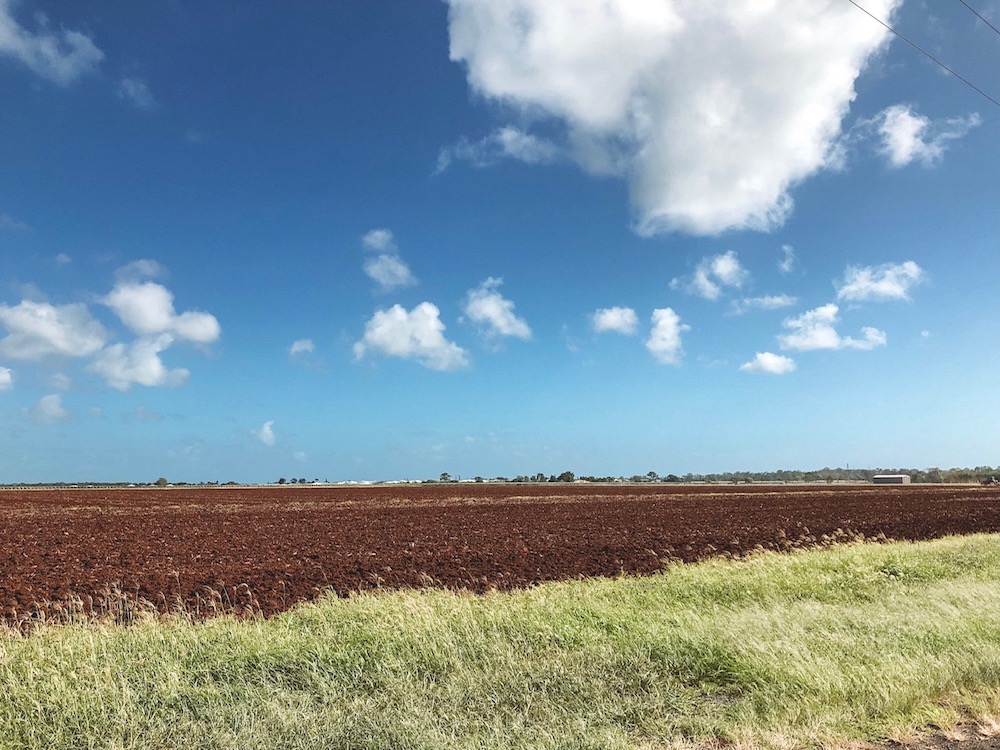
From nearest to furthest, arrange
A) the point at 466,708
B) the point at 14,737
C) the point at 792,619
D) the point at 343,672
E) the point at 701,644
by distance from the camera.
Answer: the point at 14,737 < the point at 466,708 < the point at 343,672 < the point at 701,644 < the point at 792,619

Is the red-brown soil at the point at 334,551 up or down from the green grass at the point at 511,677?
down

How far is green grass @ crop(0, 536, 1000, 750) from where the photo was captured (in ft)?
18.8

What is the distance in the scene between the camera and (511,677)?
7074mm

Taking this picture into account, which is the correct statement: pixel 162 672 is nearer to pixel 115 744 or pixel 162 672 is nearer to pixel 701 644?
pixel 115 744

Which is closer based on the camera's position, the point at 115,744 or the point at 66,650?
the point at 115,744

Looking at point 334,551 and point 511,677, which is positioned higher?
point 511,677

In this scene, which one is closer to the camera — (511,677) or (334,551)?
(511,677)

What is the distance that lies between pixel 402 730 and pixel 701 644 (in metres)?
4.28

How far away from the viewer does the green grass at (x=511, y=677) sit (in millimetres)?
5742

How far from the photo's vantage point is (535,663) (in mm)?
7504

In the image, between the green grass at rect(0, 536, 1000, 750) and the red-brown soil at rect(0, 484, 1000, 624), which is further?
the red-brown soil at rect(0, 484, 1000, 624)

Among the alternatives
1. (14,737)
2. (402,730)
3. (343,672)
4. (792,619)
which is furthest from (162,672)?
(792,619)

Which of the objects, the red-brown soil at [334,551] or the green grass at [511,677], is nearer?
the green grass at [511,677]

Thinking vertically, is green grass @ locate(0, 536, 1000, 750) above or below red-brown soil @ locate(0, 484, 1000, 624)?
above
